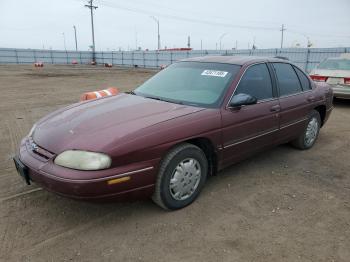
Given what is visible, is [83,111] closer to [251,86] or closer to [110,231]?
[110,231]

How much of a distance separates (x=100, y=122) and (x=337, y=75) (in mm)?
8185

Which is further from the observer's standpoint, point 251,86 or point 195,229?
point 251,86

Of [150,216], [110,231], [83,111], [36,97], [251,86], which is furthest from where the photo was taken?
[36,97]

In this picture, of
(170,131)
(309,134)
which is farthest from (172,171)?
(309,134)

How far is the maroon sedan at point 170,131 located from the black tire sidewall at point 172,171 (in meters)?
0.01

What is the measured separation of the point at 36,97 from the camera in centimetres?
1109

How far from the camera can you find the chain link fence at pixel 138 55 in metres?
22.3

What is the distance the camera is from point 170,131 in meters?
3.06

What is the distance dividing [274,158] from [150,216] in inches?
98.0

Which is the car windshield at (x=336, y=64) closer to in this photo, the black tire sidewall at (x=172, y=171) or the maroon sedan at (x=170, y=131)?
the maroon sedan at (x=170, y=131)

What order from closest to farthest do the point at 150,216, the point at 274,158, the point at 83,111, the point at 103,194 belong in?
the point at 103,194, the point at 150,216, the point at 83,111, the point at 274,158

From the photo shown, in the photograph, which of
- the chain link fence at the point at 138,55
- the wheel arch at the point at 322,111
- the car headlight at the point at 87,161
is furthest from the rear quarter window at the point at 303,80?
the chain link fence at the point at 138,55

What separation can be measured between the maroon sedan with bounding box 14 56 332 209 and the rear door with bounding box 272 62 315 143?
17 mm

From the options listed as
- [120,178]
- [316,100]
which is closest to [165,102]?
[120,178]
